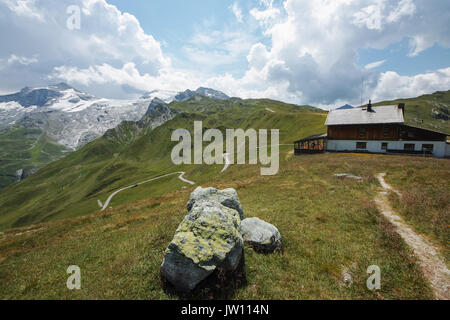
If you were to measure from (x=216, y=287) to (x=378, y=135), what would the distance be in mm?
62211

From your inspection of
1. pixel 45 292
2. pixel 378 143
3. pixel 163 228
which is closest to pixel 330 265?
pixel 163 228

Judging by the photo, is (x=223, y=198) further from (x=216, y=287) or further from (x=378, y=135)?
(x=378, y=135)

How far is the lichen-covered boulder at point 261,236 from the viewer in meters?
11.4

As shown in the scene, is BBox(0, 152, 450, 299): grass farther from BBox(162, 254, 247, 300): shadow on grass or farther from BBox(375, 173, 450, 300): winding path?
BBox(375, 173, 450, 300): winding path

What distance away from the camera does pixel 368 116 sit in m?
54.8

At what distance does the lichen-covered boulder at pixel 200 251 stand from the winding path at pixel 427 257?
9.27 metres

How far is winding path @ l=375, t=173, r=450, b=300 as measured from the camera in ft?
28.9

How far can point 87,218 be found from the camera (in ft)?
80.0

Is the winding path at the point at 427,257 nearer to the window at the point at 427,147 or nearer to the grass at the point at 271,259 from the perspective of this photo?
the grass at the point at 271,259

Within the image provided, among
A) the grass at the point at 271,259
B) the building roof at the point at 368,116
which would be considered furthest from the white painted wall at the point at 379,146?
the grass at the point at 271,259

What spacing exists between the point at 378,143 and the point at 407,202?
145 feet

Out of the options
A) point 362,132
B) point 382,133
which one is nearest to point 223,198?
point 362,132

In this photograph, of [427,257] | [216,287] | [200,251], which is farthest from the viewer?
[427,257]
